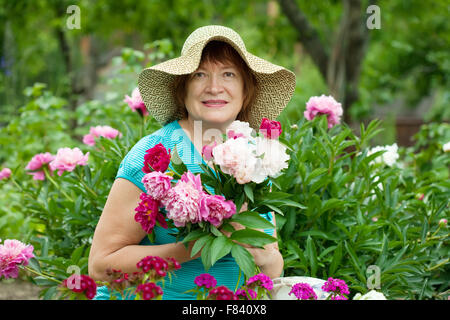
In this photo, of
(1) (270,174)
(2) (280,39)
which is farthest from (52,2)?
(1) (270,174)

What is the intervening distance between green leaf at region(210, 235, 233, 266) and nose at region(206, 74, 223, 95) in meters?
0.65

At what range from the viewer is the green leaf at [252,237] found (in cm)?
145

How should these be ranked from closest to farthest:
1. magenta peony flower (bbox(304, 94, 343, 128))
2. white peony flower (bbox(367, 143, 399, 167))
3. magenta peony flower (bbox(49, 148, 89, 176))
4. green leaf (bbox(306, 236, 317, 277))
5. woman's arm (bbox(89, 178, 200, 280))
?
1. woman's arm (bbox(89, 178, 200, 280))
2. green leaf (bbox(306, 236, 317, 277))
3. magenta peony flower (bbox(49, 148, 89, 176))
4. magenta peony flower (bbox(304, 94, 343, 128))
5. white peony flower (bbox(367, 143, 399, 167))

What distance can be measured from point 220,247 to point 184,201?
6.4 inches

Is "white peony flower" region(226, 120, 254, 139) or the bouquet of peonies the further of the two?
"white peony flower" region(226, 120, 254, 139)

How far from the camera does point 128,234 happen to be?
1.75m

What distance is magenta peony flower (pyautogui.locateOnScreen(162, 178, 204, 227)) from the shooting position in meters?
1.38

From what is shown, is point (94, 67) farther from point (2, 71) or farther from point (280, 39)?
point (280, 39)

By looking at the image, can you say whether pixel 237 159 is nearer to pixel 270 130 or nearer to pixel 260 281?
pixel 270 130

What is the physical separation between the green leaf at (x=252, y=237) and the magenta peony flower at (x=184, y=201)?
137mm

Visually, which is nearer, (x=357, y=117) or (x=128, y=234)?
(x=128, y=234)

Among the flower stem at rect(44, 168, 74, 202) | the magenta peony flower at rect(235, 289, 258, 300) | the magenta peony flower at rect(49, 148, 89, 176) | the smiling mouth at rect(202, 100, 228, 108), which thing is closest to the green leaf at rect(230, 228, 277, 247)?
the magenta peony flower at rect(235, 289, 258, 300)

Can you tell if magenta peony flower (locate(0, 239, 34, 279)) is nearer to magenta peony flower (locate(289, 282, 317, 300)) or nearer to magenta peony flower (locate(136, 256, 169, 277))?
magenta peony flower (locate(136, 256, 169, 277))
